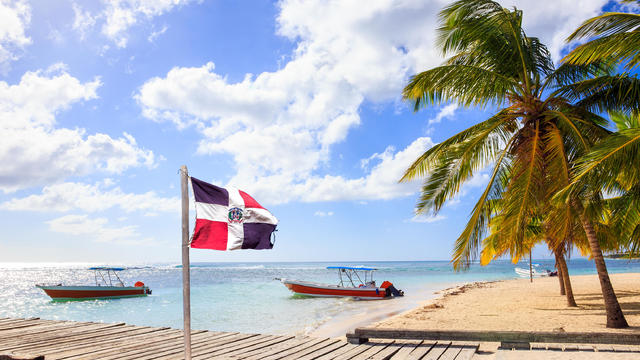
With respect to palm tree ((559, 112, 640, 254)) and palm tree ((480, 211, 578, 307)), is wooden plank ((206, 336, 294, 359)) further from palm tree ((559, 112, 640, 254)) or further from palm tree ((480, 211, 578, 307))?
palm tree ((480, 211, 578, 307))

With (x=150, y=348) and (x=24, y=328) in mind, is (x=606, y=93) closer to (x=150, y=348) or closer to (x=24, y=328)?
(x=150, y=348)

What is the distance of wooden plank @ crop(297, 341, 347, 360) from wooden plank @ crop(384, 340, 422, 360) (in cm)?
98

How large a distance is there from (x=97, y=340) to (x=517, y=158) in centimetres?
1045

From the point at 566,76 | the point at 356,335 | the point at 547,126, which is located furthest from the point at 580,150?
the point at 356,335

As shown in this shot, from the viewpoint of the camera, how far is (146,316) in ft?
80.6

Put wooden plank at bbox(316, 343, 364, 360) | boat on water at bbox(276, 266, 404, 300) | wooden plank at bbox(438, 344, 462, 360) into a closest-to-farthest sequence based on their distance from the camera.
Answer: wooden plank at bbox(438, 344, 462, 360) < wooden plank at bbox(316, 343, 364, 360) < boat on water at bbox(276, 266, 404, 300)

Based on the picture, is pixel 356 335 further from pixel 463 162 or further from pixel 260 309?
pixel 260 309

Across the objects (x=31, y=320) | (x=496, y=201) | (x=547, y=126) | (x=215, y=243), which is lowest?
(x=31, y=320)

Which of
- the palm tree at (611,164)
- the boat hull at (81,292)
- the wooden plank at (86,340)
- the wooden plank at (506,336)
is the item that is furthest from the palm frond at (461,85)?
the boat hull at (81,292)

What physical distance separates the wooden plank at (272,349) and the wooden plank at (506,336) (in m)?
0.98

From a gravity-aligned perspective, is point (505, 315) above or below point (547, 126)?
below

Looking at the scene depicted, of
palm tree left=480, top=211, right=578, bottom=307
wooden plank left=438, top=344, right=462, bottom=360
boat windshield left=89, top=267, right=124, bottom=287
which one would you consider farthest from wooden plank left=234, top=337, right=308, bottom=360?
boat windshield left=89, top=267, right=124, bottom=287

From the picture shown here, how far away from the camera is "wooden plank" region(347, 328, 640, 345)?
17.6ft

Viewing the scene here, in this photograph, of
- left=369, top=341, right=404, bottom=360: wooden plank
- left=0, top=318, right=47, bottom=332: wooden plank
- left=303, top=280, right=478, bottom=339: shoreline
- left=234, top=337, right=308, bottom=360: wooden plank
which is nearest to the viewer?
left=369, top=341, right=404, bottom=360: wooden plank
